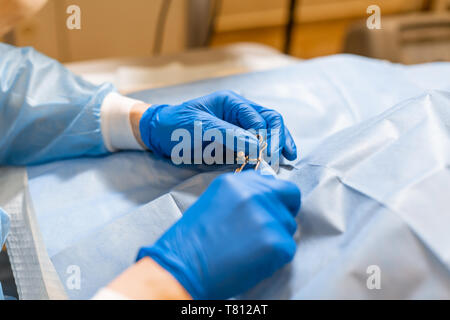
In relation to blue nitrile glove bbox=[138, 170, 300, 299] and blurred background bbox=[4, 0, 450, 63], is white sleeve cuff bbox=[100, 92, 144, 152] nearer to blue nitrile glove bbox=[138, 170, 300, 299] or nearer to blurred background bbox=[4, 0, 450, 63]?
blue nitrile glove bbox=[138, 170, 300, 299]

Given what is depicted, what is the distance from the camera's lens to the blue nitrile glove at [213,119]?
787 millimetres

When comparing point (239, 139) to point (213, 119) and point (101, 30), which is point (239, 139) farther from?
point (101, 30)

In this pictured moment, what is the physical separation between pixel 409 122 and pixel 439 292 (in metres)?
0.28

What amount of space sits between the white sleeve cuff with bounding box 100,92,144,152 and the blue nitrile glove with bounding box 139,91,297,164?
4cm

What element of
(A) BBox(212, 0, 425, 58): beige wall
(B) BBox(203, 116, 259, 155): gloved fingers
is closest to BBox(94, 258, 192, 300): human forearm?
(B) BBox(203, 116, 259, 155): gloved fingers

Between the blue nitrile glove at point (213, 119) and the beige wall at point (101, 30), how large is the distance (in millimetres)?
1437

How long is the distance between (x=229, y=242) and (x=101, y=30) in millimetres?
1906

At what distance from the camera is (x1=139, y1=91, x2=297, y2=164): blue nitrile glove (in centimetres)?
79

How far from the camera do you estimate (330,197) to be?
2.10 feet

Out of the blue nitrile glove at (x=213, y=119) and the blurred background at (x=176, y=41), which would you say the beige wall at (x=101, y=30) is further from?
the blue nitrile glove at (x=213, y=119)

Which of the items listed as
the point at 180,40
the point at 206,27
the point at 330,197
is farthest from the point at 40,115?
the point at 180,40

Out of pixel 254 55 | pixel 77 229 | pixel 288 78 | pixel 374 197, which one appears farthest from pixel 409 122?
pixel 254 55

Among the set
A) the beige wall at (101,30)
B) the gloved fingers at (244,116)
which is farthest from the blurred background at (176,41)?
the gloved fingers at (244,116)
